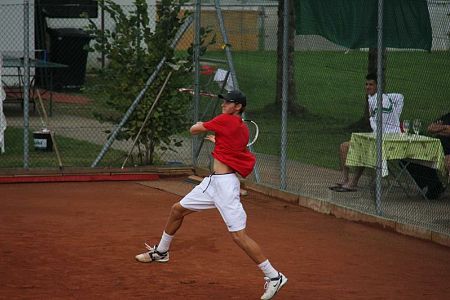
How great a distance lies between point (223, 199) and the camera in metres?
9.67

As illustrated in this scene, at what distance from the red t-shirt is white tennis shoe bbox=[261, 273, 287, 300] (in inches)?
42.5

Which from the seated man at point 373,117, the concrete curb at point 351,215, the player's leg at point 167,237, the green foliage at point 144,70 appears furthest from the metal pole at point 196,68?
the player's leg at point 167,237

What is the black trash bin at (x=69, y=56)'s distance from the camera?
2834 cm

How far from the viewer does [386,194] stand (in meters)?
13.8

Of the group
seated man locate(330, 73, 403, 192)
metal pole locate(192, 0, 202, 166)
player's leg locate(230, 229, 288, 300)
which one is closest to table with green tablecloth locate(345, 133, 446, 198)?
seated man locate(330, 73, 403, 192)

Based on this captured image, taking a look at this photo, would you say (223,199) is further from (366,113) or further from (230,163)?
(366,113)

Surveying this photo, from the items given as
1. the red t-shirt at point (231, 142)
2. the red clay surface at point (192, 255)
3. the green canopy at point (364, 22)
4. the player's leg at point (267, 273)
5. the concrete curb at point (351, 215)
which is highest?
the green canopy at point (364, 22)

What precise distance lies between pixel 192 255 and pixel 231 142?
5.82 ft

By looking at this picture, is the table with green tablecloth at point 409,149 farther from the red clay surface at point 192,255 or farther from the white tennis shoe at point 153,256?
the white tennis shoe at point 153,256

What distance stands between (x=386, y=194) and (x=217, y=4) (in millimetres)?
3975

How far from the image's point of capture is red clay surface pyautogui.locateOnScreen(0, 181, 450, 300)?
945 cm

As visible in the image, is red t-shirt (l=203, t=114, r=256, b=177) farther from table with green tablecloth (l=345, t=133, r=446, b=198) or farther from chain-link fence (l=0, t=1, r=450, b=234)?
table with green tablecloth (l=345, t=133, r=446, b=198)

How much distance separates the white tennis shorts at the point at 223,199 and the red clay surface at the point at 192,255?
61cm

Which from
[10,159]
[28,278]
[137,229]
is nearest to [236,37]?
[10,159]
